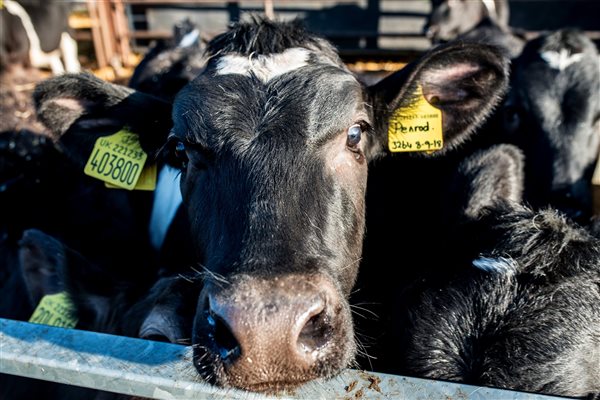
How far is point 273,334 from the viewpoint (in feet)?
5.18

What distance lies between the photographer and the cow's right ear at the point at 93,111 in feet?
9.13

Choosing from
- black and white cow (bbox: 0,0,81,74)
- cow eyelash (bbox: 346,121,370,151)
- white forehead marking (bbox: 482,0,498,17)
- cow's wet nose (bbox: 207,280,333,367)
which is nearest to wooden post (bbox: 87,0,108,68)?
black and white cow (bbox: 0,0,81,74)

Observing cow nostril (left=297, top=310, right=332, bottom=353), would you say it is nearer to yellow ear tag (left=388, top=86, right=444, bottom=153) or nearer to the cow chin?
the cow chin

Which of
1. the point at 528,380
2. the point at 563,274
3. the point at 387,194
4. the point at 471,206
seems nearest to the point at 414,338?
the point at 528,380

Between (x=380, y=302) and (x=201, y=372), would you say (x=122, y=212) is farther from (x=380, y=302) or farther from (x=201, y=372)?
(x=201, y=372)

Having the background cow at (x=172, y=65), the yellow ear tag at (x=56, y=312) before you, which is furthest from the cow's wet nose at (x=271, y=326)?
the background cow at (x=172, y=65)

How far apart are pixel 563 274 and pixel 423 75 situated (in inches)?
47.5

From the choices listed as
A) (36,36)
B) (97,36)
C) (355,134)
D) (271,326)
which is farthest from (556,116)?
(36,36)

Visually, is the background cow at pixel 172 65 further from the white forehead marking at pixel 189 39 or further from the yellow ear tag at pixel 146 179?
the yellow ear tag at pixel 146 179

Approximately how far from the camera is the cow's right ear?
278cm

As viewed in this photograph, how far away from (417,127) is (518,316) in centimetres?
121

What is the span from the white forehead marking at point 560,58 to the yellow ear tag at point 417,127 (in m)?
1.74

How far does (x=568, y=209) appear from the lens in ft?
11.2

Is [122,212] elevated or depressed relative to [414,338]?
depressed
